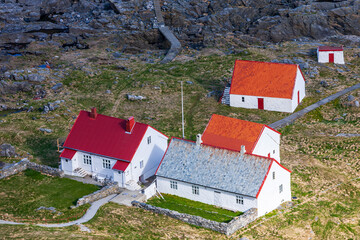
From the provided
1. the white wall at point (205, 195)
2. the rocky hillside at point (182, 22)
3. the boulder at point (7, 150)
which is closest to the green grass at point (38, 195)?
the boulder at point (7, 150)

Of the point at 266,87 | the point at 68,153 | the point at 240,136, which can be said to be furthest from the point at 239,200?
the point at 266,87

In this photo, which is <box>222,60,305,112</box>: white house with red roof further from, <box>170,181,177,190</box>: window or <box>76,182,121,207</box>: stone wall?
<box>76,182,121,207</box>: stone wall

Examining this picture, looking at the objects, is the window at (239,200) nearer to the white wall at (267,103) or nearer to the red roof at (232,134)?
the red roof at (232,134)

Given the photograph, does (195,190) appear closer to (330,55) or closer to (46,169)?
(46,169)

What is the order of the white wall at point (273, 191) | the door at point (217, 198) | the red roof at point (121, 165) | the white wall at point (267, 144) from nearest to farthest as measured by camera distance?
1. the white wall at point (273, 191)
2. the door at point (217, 198)
3. the red roof at point (121, 165)
4. the white wall at point (267, 144)

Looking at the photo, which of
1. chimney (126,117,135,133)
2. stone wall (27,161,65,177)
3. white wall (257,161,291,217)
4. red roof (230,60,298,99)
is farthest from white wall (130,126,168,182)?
red roof (230,60,298,99)

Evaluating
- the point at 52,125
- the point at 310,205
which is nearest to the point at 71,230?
the point at 310,205

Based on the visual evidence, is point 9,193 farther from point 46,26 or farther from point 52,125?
point 46,26
